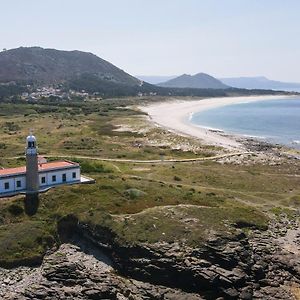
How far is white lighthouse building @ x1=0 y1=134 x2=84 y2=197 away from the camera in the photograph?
5844 centimetres

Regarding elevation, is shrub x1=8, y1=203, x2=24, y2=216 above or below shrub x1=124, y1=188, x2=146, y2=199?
→ below

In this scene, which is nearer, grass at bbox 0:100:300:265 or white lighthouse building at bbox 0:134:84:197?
grass at bbox 0:100:300:265

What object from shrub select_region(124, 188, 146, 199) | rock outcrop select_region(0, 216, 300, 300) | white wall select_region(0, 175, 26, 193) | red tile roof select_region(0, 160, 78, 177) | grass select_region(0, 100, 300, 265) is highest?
red tile roof select_region(0, 160, 78, 177)

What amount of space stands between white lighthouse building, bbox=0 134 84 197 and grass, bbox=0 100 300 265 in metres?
2.08

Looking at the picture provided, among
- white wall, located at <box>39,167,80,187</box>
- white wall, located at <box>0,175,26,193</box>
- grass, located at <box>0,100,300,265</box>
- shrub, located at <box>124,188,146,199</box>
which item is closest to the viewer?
grass, located at <box>0,100,300,265</box>

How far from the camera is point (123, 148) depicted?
109 metres

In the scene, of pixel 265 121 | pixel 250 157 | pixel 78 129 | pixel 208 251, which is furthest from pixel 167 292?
pixel 265 121

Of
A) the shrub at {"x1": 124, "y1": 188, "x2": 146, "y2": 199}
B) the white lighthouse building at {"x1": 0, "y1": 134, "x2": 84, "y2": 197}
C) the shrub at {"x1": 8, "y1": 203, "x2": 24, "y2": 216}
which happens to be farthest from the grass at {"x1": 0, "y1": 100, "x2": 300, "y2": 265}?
the white lighthouse building at {"x1": 0, "y1": 134, "x2": 84, "y2": 197}

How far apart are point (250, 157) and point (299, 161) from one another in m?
9.75

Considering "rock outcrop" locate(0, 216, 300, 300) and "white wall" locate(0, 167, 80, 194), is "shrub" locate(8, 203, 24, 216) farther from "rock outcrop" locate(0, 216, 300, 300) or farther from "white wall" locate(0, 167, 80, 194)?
"rock outcrop" locate(0, 216, 300, 300)

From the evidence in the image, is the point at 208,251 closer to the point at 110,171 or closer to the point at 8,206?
the point at 8,206

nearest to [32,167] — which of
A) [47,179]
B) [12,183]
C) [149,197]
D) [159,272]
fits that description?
[12,183]

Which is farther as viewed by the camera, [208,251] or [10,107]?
[10,107]

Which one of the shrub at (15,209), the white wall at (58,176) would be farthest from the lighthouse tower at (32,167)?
the shrub at (15,209)
